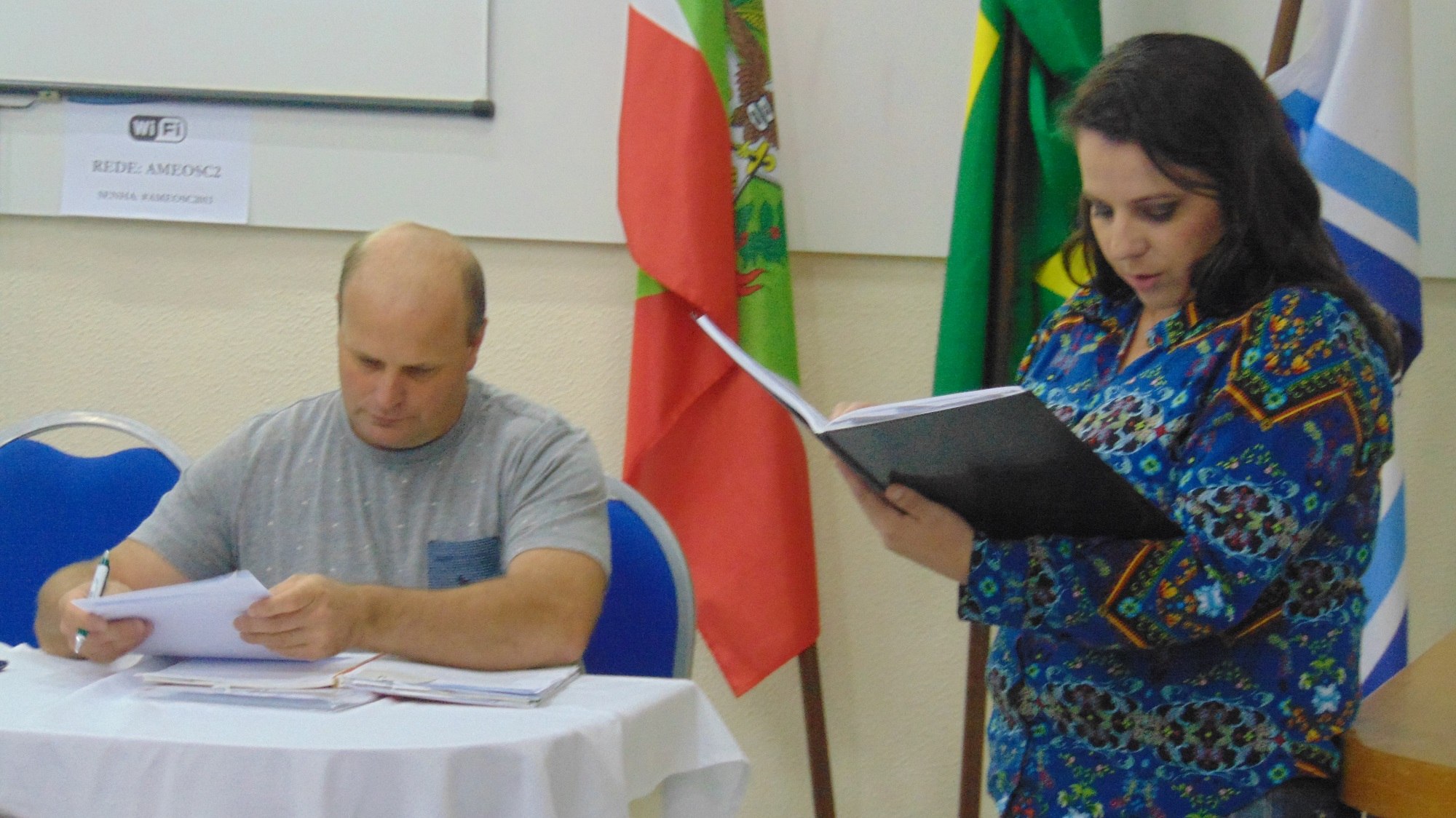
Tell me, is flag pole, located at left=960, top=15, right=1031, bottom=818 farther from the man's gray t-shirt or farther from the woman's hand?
the woman's hand

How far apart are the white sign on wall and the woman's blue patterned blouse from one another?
5.79 feet

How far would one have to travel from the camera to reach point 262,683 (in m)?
1.13

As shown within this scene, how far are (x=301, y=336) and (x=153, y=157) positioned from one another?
41 cm

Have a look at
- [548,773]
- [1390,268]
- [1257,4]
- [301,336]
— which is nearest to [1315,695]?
[548,773]

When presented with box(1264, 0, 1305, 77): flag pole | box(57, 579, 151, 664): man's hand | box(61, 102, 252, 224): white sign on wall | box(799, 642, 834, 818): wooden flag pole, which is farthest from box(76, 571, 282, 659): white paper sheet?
box(1264, 0, 1305, 77): flag pole

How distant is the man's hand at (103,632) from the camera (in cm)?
119

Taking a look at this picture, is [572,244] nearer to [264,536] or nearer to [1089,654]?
[264,536]

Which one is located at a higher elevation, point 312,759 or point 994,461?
point 994,461

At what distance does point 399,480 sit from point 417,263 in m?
0.26

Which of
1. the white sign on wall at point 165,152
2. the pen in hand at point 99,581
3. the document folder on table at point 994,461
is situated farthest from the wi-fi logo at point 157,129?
the document folder on table at point 994,461

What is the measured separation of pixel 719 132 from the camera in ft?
7.06

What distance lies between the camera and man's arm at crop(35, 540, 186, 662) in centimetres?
120

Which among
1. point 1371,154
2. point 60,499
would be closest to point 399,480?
point 60,499

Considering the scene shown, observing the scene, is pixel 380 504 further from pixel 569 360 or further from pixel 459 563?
pixel 569 360
